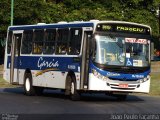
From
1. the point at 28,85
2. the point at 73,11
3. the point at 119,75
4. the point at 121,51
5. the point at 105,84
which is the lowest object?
the point at 28,85

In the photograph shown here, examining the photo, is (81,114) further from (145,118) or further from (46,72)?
(46,72)

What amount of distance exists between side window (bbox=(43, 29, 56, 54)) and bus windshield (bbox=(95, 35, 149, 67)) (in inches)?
129

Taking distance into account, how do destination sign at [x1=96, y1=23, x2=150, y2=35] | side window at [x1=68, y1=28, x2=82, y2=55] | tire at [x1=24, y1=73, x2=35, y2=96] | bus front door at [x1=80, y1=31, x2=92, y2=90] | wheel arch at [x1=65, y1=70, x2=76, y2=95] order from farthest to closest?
tire at [x1=24, y1=73, x2=35, y2=96]
wheel arch at [x1=65, y1=70, x2=76, y2=95]
side window at [x1=68, y1=28, x2=82, y2=55]
destination sign at [x1=96, y1=23, x2=150, y2=35]
bus front door at [x1=80, y1=31, x2=92, y2=90]

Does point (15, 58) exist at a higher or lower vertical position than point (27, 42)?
lower

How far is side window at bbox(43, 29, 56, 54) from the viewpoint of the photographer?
2538cm

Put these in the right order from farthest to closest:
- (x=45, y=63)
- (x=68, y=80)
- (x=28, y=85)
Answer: (x=28, y=85) < (x=45, y=63) < (x=68, y=80)

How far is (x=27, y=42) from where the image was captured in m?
27.6

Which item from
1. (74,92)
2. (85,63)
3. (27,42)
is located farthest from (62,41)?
(27,42)

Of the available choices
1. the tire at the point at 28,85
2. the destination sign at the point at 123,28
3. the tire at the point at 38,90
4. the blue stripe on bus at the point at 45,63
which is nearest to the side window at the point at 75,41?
the blue stripe on bus at the point at 45,63

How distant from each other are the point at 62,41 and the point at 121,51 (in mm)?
2839

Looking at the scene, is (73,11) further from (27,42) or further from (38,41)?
(38,41)

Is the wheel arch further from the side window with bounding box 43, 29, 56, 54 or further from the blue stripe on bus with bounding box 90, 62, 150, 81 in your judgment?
the side window with bounding box 43, 29, 56, 54

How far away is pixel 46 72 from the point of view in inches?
1017

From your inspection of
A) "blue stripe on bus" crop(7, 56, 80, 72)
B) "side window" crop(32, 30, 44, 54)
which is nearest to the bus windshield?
"blue stripe on bus" crop(7, 56, 80, 72)
